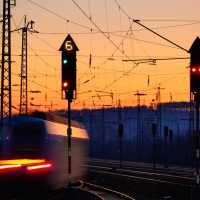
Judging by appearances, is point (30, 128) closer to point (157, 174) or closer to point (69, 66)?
point (69, 66)

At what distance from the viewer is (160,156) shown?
84.4 meters

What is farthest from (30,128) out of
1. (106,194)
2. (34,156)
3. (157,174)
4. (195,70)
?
(157,174)

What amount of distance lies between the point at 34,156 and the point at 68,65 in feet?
14.5

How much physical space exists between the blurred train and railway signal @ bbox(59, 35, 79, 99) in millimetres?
3585

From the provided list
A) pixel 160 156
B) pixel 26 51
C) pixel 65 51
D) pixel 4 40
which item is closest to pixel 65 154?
Result: pixel 65 51

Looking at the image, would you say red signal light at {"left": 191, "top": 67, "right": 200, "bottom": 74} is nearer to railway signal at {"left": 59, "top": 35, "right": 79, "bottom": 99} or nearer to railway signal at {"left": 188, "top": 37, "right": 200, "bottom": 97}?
railway signal at {"left": 188, "top": 37, "right": 200, "bottom": 97}

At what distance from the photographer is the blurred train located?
22.5 metres

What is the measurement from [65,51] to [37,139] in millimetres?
4519

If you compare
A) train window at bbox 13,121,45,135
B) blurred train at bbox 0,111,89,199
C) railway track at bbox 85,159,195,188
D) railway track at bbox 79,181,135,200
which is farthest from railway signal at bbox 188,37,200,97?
railway track at bbox 85,159,195,188

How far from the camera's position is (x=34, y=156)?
23875 mm

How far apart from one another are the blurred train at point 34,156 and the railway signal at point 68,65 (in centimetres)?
359

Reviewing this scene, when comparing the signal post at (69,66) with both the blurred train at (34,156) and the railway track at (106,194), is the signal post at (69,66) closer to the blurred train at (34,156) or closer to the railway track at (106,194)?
the blurred train at (34,156)

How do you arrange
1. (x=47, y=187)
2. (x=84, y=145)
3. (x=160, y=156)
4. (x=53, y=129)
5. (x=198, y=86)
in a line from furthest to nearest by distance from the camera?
(x=160, y=156) → (x=84, y=145) → (x=53, y=129) → (x=47, y=187) → (x=198, y=86)

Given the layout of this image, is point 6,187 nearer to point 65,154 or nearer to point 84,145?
point 65,154
